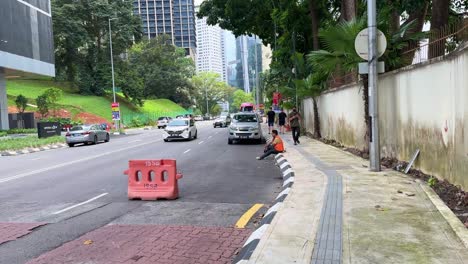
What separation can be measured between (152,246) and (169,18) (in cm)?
13173

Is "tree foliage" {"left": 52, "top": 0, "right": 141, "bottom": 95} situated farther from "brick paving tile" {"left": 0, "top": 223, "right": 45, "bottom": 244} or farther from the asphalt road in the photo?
"brick paving tile" {"left": 0, "top": 223, "right": 45, "bottom": 244}

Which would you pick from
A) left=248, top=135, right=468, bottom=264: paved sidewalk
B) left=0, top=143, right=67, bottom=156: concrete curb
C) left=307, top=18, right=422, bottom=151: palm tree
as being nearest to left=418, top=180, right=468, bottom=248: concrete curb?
left=248, top=135, right=468, bottom=264: paved sidewalk

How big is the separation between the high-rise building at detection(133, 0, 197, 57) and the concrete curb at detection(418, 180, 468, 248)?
4814 inches

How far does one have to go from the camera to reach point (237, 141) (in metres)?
25.5

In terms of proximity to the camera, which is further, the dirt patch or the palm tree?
the palm tree

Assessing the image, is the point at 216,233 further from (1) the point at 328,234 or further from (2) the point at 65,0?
(2) the point at 65,0

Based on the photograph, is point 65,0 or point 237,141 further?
point 65,0

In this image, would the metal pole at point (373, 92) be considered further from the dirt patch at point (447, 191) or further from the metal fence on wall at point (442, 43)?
the metal fence on wall at point (442, 43)

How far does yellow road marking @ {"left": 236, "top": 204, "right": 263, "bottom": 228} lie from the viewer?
22.6 ft

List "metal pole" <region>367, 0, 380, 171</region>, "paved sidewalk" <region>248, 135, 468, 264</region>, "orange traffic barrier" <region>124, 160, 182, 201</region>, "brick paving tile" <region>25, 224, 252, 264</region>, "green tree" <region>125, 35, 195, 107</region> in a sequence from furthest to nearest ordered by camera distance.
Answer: "green tree" <region>125, 35, 195, 107</region> → "metal pole" <region>367, 0, 380, 171</region> → "orange traffic barrier" <region>124, 160, 182, 201</region> → "brick paving tile" <region>25, 224, 252, 264</region> → "paved sidewalk" <region>248, 135, 468, 264</region>

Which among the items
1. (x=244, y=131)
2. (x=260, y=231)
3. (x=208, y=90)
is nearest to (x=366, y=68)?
(x=260, y=231)

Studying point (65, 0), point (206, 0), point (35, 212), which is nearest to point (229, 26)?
point (206, 0)

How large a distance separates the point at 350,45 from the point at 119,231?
8413mm

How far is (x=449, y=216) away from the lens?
21.0 feet
